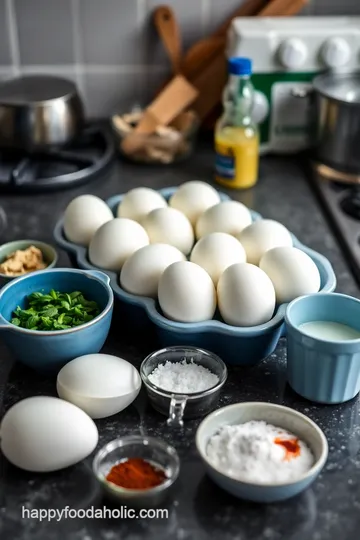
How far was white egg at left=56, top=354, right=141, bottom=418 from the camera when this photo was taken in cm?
90

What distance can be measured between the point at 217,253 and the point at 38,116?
0.60 meters

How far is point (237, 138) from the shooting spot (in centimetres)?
145

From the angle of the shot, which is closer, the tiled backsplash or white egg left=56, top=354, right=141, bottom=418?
white egg left=56, top=354, right=141, bottom=418

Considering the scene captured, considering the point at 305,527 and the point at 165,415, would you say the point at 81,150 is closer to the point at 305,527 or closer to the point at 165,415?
the point at 165,415

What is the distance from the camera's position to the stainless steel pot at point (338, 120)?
141 cm

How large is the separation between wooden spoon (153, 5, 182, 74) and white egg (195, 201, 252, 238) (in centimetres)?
60

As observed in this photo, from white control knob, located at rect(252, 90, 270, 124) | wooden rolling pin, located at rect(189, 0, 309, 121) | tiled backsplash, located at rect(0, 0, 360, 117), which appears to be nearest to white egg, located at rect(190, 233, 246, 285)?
white control knob, located at rect(252, 90, 270, 124)

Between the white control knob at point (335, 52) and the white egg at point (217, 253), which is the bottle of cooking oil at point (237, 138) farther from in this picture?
the white egg at point (217, 253)

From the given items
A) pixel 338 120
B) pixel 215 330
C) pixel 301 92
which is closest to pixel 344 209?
pixel 338 120

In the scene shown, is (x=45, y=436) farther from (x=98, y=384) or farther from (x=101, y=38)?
(x=101, y=38)

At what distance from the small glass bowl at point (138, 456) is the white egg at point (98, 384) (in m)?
0.06

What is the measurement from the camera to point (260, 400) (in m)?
0.97

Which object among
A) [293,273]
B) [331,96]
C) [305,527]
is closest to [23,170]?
[331,96]

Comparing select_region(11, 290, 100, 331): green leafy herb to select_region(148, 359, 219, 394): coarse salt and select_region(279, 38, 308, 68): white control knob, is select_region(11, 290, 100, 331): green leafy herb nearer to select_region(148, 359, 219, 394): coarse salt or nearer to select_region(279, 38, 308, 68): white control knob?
select_region(148, 359, 219, 394): coarse salt
